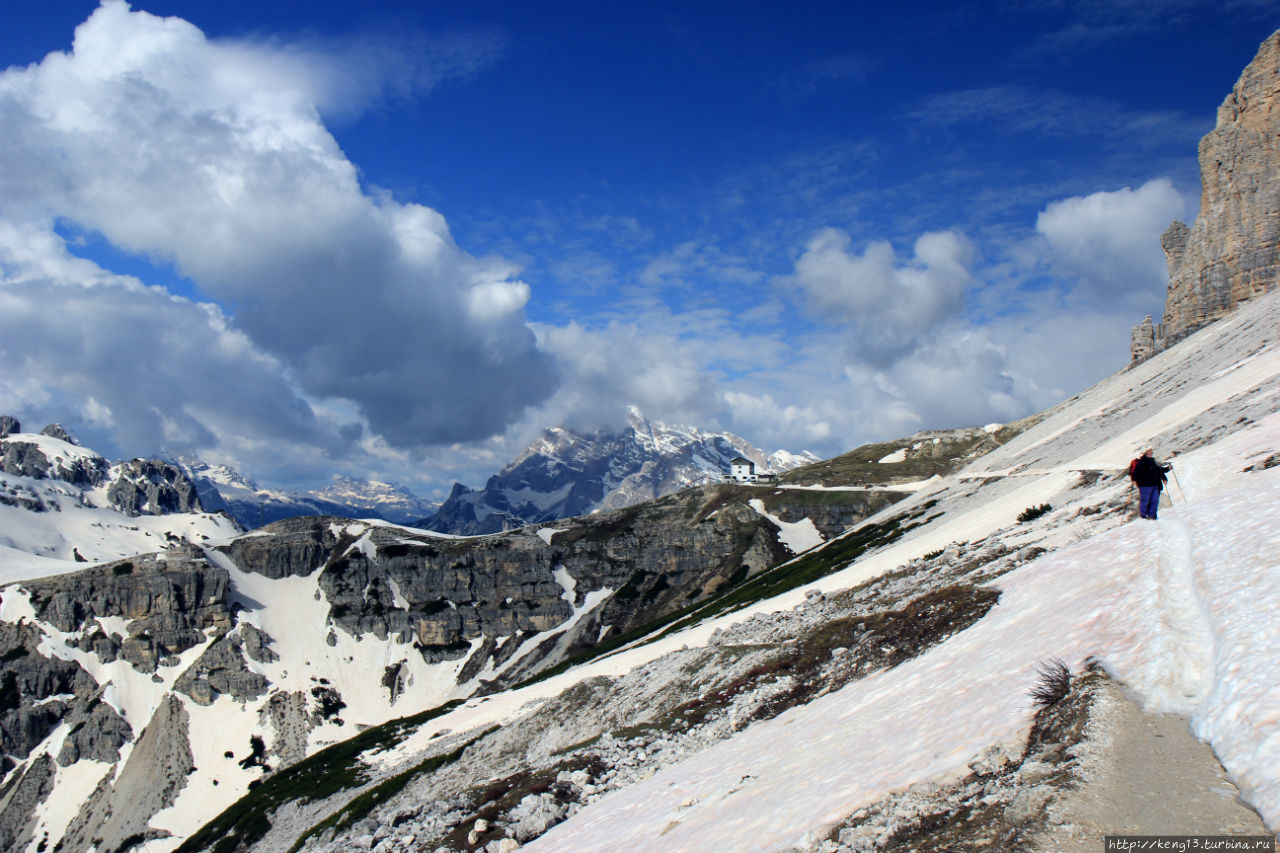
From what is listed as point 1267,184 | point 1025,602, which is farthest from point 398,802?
point 1267,184

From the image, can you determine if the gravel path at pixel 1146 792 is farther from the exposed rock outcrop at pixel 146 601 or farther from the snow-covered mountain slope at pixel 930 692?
the exposed rock outcrop at pixel 146 601

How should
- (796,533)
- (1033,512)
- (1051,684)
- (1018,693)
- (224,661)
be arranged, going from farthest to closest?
(224,661) → (796,533) → (1033,512) → (1018,693) → (1051,684)

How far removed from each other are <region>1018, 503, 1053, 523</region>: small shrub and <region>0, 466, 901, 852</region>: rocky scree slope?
10076cm

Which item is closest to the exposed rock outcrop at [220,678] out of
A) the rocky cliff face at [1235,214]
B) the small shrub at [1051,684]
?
the small shrub at [1051,684]

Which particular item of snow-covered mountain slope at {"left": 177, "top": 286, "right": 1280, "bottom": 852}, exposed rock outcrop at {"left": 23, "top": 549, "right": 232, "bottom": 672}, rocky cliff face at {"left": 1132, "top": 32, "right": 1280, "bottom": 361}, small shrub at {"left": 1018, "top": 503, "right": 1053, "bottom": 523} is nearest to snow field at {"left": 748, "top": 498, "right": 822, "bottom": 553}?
rocky cliff face at {"left": 1132, "top": 32, "right": 1280, "bottom": 361}

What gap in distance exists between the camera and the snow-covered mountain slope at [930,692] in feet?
37.6

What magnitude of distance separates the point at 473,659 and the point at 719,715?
177 m

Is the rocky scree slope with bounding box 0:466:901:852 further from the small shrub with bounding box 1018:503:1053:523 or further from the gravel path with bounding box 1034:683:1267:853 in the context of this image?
the gravel path with bounding box 1034:683:1267:853

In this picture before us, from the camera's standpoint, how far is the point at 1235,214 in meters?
139

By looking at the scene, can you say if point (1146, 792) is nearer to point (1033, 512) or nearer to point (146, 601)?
point (1033, 512)

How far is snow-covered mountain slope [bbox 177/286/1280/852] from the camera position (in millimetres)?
11445

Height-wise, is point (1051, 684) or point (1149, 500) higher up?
point (1149, 500)

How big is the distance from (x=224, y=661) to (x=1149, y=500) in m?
209

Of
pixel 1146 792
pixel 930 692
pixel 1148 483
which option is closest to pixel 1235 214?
pixel 1148 483
